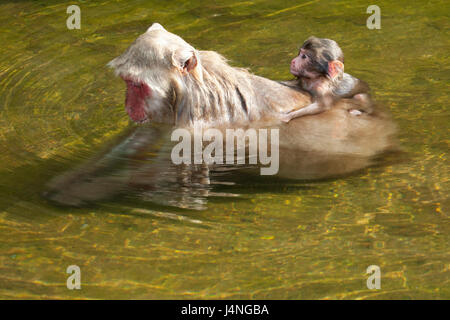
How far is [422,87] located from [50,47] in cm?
412

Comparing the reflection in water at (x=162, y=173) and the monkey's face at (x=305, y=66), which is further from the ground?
the monkey's face at (x=305, y=66)

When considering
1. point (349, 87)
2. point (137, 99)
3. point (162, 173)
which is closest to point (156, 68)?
point (137, 99)

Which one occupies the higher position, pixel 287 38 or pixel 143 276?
pixel 287 38

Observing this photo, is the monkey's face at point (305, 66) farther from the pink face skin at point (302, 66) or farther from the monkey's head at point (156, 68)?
the monkey's head at point (156, 68)

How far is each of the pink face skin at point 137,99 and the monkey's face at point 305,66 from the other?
1396 mm

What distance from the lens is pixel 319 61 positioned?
667 cm

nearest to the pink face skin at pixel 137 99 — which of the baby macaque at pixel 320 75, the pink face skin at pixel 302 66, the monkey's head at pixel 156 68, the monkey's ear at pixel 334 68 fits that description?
the monkey's head at pixel 156 68

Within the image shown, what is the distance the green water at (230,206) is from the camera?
4.91 metres

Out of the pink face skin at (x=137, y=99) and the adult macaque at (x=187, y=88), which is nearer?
the adult macaque at (x=187, y=88)

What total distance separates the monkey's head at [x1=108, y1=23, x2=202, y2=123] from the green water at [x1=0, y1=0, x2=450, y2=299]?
69 cm

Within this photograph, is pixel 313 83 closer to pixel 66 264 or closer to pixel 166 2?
pixel 66 264

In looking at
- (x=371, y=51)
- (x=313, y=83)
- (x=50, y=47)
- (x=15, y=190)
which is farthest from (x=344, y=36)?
(x=15, y=190)

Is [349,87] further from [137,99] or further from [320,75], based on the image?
[137,99]

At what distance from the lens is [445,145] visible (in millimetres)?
6680
